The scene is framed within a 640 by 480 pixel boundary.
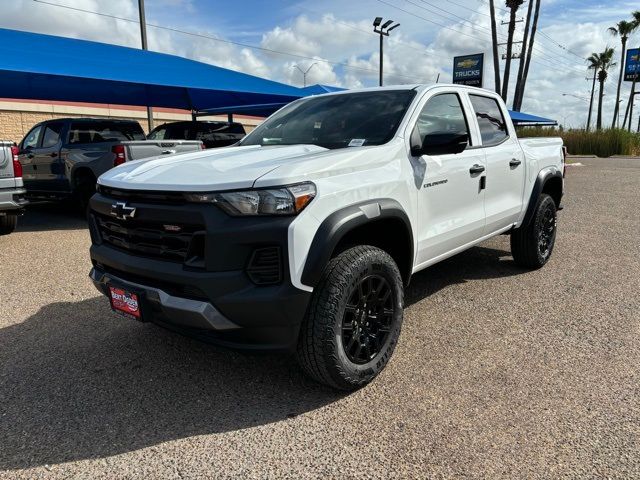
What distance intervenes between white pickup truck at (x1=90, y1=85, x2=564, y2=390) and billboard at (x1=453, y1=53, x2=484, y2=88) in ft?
144

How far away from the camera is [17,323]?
4098 mm

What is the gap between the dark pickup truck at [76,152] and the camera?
313 inches

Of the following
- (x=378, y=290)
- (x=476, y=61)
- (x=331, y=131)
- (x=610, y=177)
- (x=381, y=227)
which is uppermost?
(x=476, y=61)

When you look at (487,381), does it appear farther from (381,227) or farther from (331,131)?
(331,131)

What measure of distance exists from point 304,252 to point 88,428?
1.48m

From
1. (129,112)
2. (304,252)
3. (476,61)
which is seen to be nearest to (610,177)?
(304,252)

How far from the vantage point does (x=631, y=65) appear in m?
52.8

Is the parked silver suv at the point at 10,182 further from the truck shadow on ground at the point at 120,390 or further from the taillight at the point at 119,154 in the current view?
the truck shadow on ground at the point at 120,390

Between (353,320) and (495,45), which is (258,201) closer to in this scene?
(353,320)

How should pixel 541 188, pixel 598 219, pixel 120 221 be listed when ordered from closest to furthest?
1. pixel 120 221
2. pixel 541 188
3. pixel 598 219

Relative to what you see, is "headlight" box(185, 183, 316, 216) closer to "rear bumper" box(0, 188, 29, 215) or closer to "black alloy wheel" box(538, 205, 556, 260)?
"black alloy wheel" box(538, 205, 556, 260)

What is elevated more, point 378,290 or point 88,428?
point 378,290

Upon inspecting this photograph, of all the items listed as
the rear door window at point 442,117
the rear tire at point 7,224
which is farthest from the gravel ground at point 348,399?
the rear tire at point 7,224

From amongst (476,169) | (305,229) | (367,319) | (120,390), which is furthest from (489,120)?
(120,390)
